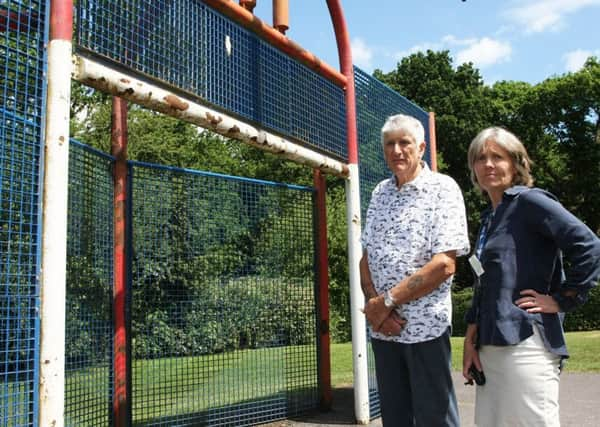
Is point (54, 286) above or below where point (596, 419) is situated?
above

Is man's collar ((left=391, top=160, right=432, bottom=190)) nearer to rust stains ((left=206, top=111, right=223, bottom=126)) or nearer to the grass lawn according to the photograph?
rust stains ((left=206, top=111, right=223, bottom=126))

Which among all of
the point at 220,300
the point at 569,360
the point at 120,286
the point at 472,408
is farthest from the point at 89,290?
the point at 569,360

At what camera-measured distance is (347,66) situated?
5926mm

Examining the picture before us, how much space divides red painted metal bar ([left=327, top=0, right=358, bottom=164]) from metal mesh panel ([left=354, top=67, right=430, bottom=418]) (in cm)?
13

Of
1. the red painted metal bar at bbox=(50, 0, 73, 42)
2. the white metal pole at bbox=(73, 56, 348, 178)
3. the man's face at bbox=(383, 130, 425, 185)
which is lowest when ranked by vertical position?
the man's face at bbox=(383, 130, 425, 185)

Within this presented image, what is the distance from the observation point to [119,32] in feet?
11.4

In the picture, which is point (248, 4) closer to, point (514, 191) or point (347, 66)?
point (347, 66)

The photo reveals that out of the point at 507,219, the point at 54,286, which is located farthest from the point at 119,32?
the point at 507,219

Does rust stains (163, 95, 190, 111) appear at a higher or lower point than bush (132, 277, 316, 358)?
higher

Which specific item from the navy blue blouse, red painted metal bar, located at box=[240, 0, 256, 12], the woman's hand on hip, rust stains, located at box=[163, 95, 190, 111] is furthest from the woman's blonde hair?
red painted metal bar, located at box=[240, 0, 256, 12]

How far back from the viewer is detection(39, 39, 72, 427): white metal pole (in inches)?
105

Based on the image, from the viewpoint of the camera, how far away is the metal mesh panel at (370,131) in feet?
19.5

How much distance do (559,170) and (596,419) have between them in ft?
105

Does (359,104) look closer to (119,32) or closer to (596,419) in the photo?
(119,32)
